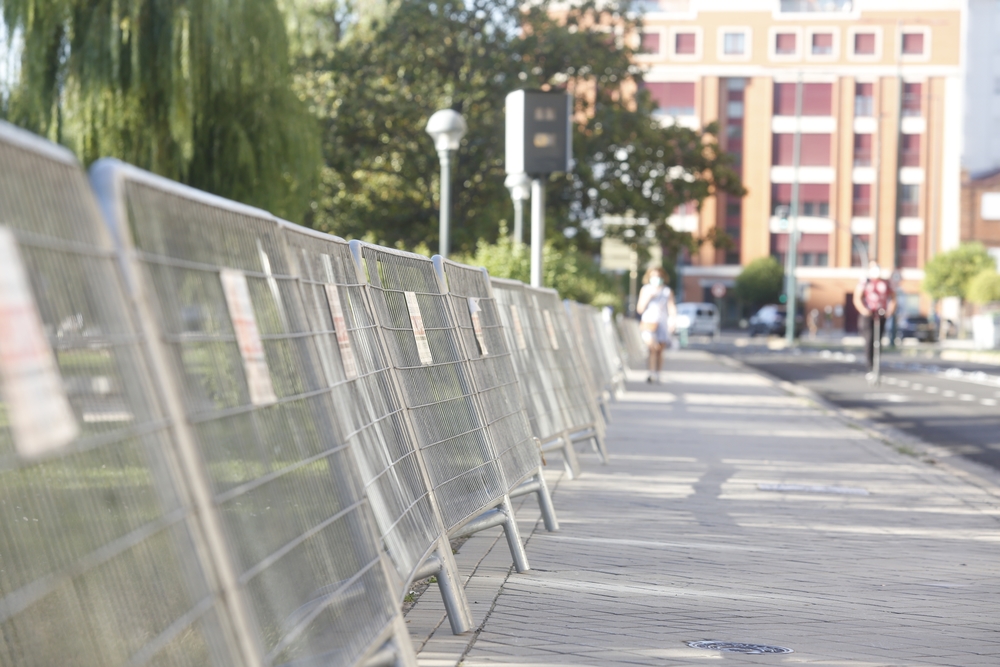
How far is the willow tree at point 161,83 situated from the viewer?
59.3 feet

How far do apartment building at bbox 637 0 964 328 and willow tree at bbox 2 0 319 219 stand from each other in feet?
228

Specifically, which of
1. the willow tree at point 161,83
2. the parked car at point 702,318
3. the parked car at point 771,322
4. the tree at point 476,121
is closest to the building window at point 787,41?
the parked car at point 771,322

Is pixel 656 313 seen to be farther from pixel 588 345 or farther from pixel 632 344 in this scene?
pixel 632 344

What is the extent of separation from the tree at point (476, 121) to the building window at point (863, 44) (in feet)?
186

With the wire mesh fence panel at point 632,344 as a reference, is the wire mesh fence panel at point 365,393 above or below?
above

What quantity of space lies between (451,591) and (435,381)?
0.94 meters

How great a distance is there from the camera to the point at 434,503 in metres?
4.75

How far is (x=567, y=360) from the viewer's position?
1038 cm

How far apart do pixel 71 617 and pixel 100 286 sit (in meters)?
1.72

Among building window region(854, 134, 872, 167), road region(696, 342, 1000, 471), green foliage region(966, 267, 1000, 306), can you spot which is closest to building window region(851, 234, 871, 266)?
building window region(854, 134, 872, 167)

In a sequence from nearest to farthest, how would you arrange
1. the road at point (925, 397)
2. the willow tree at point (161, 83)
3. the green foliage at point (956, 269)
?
the road at point (925, 397)
the willow tree at point (161, 83)
the green foliage at point (956, 269)

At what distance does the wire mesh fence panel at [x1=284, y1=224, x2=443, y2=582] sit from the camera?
3645 millimetres

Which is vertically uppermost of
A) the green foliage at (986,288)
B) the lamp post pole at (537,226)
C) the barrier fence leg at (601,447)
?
the lamp post pole at (537,226)

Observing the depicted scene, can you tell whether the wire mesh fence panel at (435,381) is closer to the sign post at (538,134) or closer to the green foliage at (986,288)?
the sign post at (538,134)
